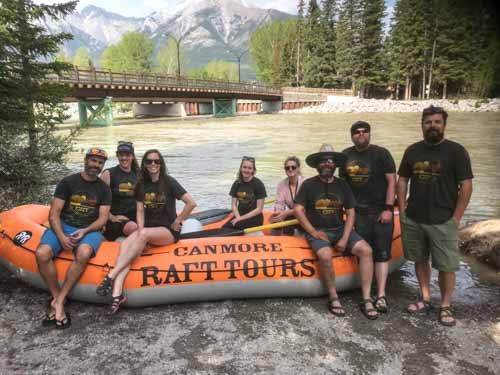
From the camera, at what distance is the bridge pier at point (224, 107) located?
4975cm

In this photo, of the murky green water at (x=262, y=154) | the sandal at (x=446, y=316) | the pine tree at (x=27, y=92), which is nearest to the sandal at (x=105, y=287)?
the sandal at (x=446, y=316)

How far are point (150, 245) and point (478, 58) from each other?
55052 millimetres

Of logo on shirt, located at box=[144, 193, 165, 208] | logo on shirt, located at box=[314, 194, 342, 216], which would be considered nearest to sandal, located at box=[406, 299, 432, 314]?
logo on shirt, located at box=[314, 194, 342, 216]

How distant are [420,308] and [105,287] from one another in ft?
10.3

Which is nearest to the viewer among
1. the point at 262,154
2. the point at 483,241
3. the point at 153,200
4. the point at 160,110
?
the point at 153,200

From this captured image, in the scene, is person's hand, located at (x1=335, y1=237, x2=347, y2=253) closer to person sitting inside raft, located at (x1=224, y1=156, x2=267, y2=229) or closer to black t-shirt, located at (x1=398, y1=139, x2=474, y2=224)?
black t-shirt, located at (x1=398, y1=139, x2=474, y2=224)

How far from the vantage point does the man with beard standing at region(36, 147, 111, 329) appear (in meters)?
3.94

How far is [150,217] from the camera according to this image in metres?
4.34

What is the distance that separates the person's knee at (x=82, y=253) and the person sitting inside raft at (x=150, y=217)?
0.92ft

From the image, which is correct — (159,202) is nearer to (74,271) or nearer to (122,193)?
(122,193)

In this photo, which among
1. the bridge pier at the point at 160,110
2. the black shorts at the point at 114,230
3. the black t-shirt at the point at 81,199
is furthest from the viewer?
the bridge pier at the point at 160,110

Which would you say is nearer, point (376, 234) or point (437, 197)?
point (437, 197)

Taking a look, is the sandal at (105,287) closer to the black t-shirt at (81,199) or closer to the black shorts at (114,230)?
the black t-shirt at (81,199)

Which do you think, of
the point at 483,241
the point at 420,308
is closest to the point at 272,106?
the point at 483,241
